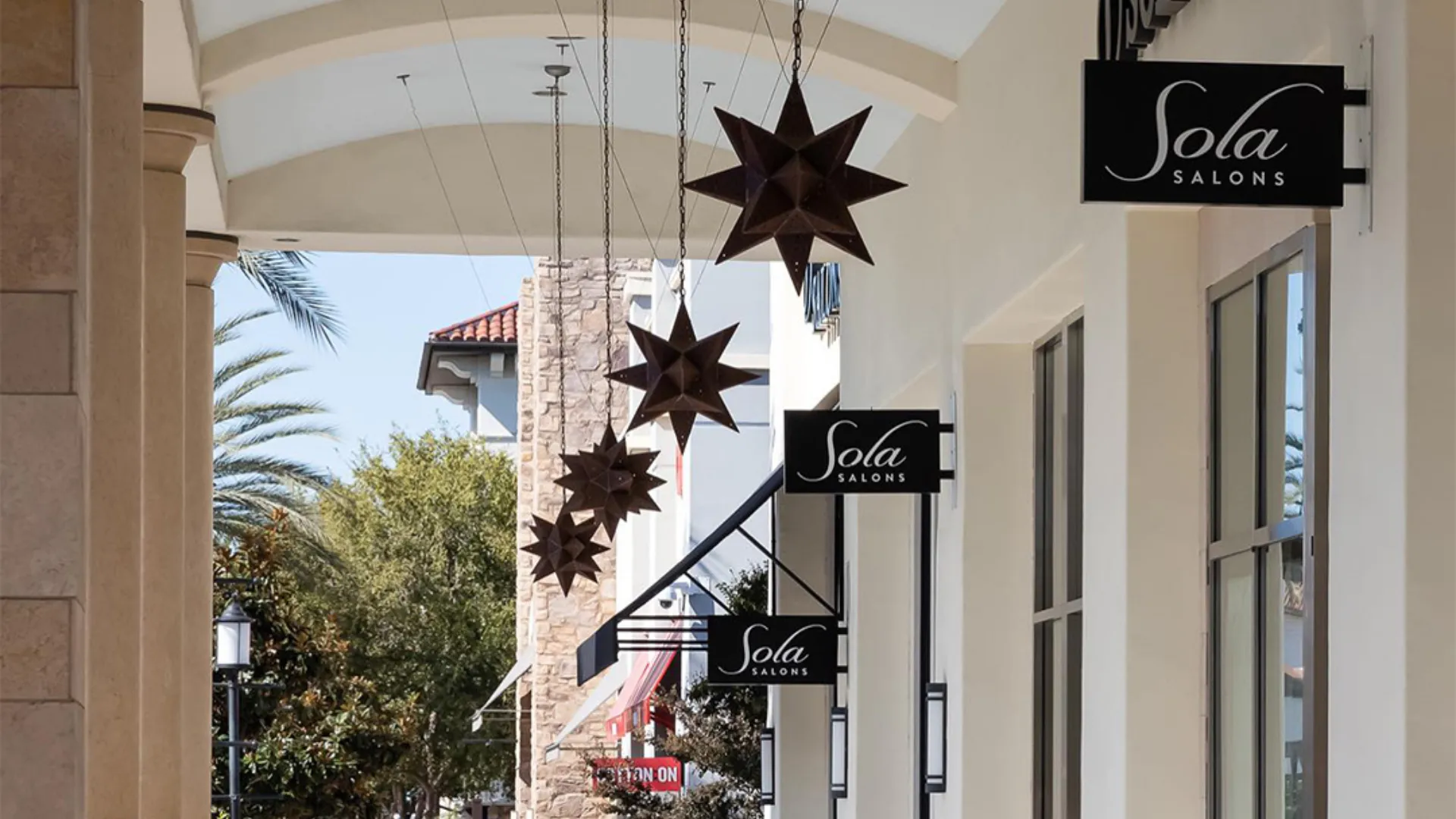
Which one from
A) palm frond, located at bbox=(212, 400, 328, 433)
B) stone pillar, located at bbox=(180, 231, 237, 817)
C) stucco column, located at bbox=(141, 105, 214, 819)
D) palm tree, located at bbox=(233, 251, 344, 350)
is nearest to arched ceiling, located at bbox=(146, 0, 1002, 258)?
stucco column, located at bbox=(141, 105, 214, 819)

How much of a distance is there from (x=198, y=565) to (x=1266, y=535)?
6.71 meters

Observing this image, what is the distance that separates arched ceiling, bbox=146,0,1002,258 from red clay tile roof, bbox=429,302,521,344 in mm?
29373

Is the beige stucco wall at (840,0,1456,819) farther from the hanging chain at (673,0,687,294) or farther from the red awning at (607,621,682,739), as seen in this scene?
the red awning at (607,621,682,739)

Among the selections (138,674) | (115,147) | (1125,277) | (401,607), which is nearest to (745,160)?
(1125,277)

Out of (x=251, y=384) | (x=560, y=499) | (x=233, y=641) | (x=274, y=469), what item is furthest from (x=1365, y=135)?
(x=560, y=499)

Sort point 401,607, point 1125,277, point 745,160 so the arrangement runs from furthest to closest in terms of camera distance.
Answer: point 401,607, point 1125,277, point 745,160

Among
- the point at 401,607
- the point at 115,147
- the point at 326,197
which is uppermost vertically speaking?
the point at 326,197

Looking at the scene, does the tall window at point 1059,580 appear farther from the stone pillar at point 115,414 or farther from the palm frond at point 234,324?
the palm frond at point 234,324

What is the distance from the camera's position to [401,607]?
38.2 m

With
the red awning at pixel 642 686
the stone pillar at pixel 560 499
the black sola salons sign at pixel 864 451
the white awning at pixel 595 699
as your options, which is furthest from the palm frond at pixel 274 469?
the black sola salons sign at pixel 864 451

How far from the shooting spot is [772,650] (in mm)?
13055

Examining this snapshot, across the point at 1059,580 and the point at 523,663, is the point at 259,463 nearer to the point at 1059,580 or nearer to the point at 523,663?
the point at 523,663

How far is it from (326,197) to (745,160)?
276 inches

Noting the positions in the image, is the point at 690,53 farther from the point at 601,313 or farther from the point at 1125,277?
the point at 601,313
